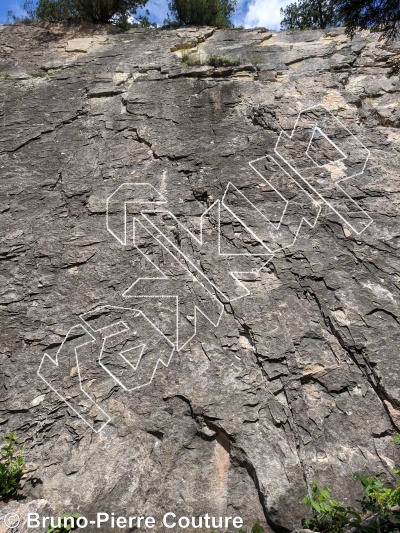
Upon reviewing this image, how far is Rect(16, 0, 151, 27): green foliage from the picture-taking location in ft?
29.9

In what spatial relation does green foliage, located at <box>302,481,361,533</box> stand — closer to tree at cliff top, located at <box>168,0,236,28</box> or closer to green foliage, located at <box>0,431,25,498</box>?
green foliage, located at <box>0,431,25,498</box>

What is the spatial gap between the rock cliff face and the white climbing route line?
0.02m

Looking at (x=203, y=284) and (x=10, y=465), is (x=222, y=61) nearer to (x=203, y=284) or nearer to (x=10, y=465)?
(x=203, y=284)

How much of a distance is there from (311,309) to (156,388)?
5.36 ft

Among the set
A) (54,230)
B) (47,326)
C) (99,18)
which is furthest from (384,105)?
(99,18)

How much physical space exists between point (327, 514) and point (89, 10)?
10625 mm

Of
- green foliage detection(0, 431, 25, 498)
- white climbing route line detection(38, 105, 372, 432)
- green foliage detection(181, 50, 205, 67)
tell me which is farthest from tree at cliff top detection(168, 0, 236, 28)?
green foliage detection(0, 431, 25, 498)

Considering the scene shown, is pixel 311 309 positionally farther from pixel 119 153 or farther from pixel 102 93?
pixel 102 93

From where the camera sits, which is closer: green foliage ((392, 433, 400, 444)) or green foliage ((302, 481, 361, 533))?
green foliage ((302, 481, 361, 533))

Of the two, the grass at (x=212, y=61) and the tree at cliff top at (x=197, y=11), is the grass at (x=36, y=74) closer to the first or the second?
the grass at (x=212, y=61)

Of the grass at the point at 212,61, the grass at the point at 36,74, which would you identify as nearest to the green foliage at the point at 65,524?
the grass at the point at 212,61

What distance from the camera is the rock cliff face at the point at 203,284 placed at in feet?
10.1

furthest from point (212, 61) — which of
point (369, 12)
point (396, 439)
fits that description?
point (396, 439)

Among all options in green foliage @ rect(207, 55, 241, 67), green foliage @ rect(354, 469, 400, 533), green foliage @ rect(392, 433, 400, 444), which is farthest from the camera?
green foliage @ rect(207, 55, 241, 67)
